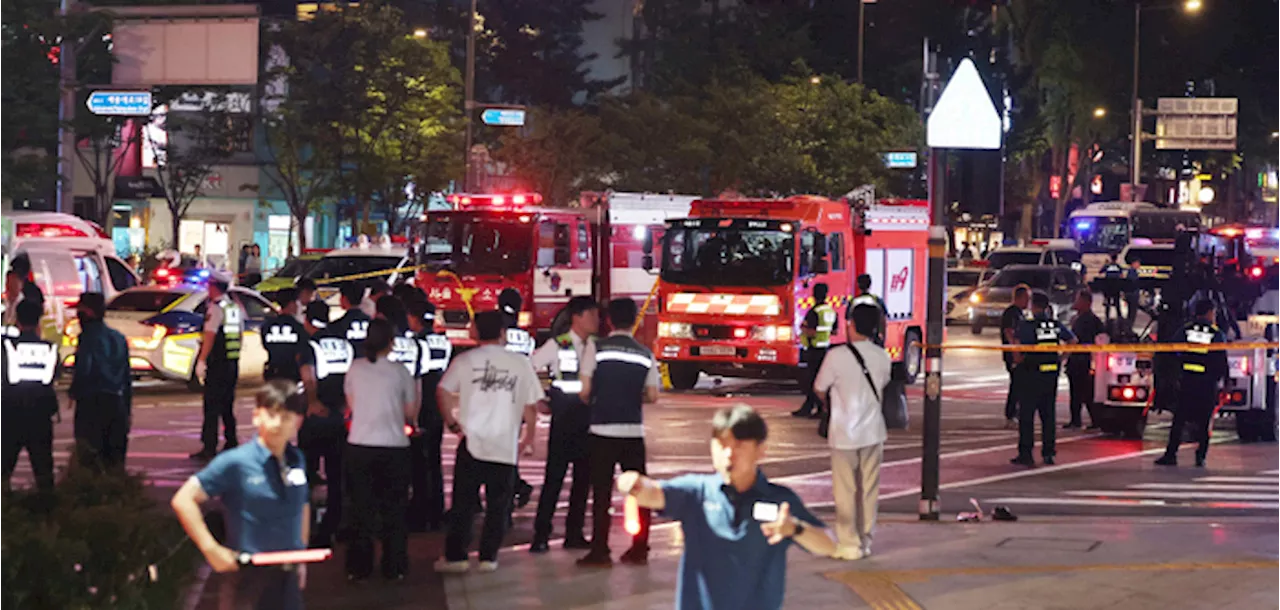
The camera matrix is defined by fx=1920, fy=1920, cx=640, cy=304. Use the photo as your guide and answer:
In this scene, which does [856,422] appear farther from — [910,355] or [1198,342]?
[910,355]

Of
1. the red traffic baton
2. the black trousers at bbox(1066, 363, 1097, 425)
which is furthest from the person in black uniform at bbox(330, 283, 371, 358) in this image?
the black trousers at bbox(1066, 363, 1097, 425)

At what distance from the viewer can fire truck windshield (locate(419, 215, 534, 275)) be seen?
29.9 meters

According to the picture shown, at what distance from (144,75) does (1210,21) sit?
44.1m

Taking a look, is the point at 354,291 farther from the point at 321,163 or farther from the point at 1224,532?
the point at 321,163

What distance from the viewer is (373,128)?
178 feet

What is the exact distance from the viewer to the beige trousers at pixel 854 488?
12.7 m

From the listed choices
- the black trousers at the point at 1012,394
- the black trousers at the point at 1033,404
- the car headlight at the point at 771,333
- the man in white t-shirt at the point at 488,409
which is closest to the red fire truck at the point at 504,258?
the car headlight at the point at 771,333

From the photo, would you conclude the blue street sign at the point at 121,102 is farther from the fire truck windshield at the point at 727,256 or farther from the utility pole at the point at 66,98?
the fire truck windshield at the point at 727,256

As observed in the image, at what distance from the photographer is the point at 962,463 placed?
19562mm

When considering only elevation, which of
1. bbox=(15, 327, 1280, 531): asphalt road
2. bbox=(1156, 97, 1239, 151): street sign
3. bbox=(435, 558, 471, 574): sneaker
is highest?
bbox=(1156, 97, 1239, 151): street sign

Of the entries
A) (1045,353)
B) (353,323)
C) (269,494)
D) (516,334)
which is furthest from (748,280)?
(269,494)

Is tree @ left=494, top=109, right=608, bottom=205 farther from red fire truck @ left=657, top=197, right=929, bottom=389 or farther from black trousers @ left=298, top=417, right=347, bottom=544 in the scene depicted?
black trousers @ left=298, top=417, right=347, bottom=544

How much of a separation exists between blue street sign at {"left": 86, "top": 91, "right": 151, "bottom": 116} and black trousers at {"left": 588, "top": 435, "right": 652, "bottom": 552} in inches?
783

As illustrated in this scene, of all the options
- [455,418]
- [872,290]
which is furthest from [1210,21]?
[455,418]
